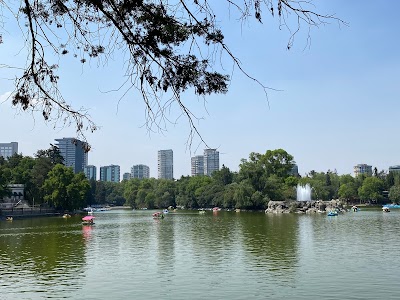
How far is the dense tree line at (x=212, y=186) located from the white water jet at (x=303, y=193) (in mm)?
1818

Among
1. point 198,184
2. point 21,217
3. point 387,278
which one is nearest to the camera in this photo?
point 387,278

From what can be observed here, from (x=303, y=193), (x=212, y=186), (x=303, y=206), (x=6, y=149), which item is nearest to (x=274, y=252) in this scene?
(x=303, y=206)

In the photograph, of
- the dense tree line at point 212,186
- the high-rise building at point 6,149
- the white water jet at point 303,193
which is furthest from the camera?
the high-rise building at point 6,149

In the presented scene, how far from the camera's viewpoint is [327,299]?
13.1 metres

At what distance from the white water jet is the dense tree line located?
1818mm

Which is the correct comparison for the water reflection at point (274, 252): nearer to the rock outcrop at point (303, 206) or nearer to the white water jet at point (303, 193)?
the rock outcrop at point (303, 206)

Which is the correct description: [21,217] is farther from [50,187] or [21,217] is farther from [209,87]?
[209,87]

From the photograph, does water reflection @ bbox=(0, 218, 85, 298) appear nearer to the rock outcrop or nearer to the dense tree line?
the dense tree line

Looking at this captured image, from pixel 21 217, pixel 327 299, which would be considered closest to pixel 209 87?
pixel 327 299

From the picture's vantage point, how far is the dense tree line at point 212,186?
7169 centimetres

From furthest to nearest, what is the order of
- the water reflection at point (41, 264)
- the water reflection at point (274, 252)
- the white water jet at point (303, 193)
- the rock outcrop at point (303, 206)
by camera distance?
1. the white water jet at point (303, 193)
2. the rock outcrop at point (303, 206)
3. the water reflection at point (274, 252)
4. the water reflection at point (41, 264)

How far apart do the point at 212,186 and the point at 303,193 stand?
1978cm

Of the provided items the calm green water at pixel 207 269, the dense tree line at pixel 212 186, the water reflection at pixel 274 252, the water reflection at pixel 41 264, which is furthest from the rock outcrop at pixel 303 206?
the water reflection at pixel 41 264

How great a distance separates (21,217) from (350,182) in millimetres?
80776
